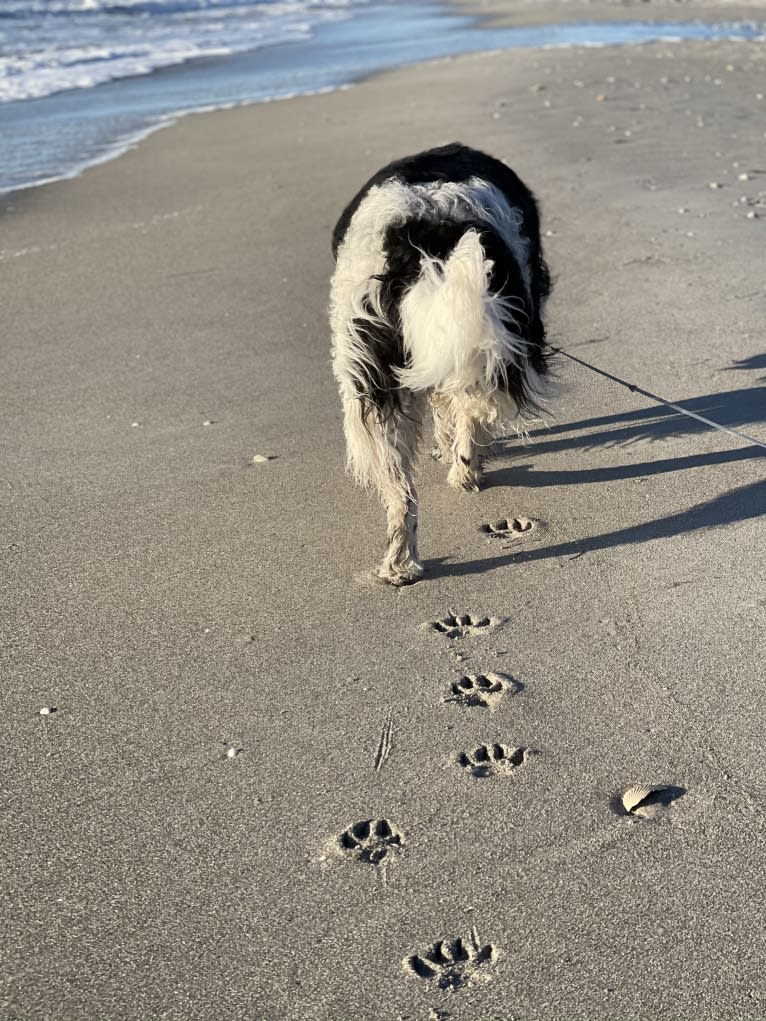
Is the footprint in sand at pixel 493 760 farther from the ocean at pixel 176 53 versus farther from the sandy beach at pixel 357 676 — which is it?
the ocean at pixel 176 53

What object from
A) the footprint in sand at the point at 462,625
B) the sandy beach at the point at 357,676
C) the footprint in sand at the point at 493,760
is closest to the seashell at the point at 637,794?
the sandy beach at the point at 357,676

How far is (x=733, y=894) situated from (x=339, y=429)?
10.1 ft

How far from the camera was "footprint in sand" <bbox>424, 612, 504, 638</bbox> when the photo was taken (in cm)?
354

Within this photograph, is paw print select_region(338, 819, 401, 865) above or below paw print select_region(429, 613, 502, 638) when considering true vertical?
above

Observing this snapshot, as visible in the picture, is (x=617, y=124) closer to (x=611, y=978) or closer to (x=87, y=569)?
(x=87, y=569)

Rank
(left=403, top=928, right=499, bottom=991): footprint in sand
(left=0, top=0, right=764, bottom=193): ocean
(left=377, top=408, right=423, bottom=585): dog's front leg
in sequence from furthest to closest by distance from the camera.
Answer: (left=0, top=0, right=764, bottom=193): ocean → (left=377, top=408, right=423, bottom=585): dog's front leg → (left=403, top=928, right=499, bottom=991): footprint in sand

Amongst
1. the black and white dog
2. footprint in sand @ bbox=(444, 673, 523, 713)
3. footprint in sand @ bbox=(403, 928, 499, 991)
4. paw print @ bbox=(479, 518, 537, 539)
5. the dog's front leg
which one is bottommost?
paw print @ bbox=(479, 518, 537, 539)

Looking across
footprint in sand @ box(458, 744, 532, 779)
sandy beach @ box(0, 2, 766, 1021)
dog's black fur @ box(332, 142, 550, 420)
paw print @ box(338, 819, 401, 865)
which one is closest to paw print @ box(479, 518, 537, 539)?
sandy beach @ box(0, 2, 766, 1021)

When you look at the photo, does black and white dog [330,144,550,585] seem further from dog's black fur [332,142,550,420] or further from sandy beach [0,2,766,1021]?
sandy beach [0,2,766,1021]

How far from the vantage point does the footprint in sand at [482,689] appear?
A: 3.17 m

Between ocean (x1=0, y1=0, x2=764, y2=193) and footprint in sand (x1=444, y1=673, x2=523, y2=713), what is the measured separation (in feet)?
26.1

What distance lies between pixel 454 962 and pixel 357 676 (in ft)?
3.73

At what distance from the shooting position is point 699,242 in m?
7.20

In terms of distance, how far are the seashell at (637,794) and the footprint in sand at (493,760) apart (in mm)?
291
